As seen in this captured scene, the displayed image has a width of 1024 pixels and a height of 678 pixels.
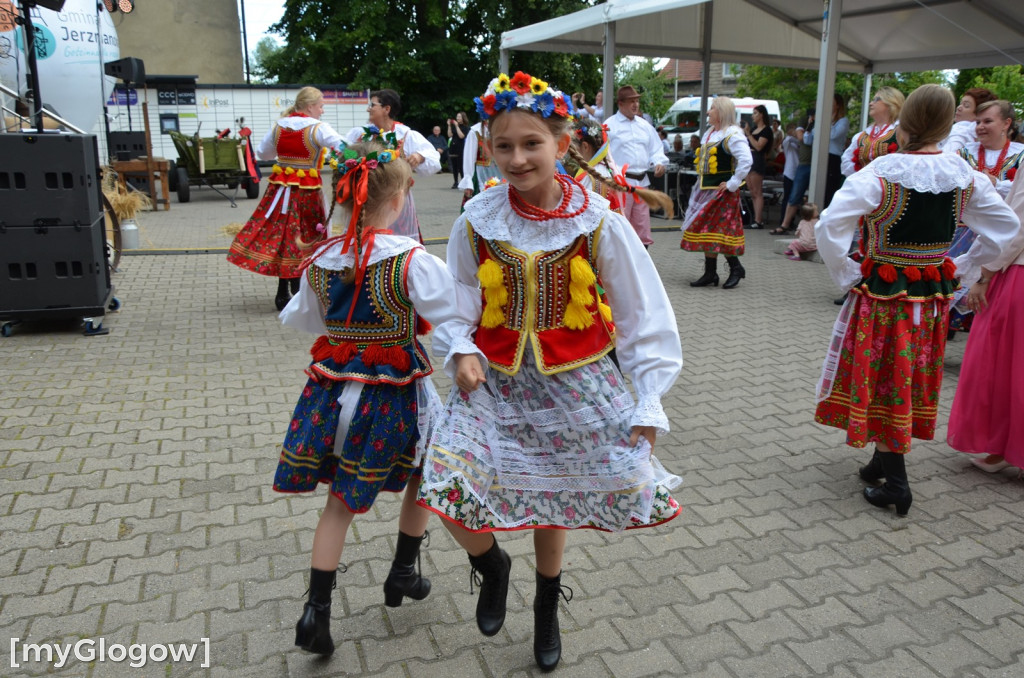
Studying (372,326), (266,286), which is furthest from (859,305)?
(266,286)

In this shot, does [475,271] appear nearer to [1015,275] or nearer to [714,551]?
[714,551]

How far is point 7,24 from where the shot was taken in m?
8.91

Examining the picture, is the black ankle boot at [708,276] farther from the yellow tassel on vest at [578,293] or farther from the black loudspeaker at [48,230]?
the yellow tassel on vest at [578,293]

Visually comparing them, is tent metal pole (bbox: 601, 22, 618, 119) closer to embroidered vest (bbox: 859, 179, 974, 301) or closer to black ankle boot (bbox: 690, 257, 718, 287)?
black ankle boot (bbox: 690, 257, 718, 287)

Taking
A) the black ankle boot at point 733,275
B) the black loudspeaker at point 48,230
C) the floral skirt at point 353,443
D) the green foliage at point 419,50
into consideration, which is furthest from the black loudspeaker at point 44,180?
the green foliage at point 419,50

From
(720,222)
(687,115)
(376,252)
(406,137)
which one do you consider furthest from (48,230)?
(687,115)

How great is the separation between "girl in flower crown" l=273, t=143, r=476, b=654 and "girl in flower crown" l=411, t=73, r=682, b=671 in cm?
20

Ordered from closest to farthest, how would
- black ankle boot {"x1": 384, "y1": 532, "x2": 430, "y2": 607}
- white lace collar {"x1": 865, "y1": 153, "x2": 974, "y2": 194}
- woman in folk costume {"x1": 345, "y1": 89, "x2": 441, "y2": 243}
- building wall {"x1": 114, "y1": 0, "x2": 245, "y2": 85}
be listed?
black ankle boot {"x1": 384, "y1": 532, "x2": 430, "y2": 607} < white lace collar {"x1": 865, "y1": 153, "x2": 974, "y2": 194} < woman in folk costume {"x1": 345, "y1": 89, "x2": 441, "y2": 243} < building wall {"x1": 114, "y1": 0, "x2": 245, "y2": 85}

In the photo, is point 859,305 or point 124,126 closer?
point 859,305

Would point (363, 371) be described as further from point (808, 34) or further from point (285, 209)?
point (808, 34)

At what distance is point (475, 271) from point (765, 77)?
22266mm

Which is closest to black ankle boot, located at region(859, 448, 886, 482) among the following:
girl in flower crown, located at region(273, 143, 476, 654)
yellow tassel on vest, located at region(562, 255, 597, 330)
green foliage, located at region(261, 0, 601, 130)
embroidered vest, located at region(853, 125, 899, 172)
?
yellow tassel on vest, located at region(562, 255, 597, 330)

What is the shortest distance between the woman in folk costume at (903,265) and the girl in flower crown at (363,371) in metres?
1.84

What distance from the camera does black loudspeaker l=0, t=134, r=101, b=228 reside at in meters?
5.90
